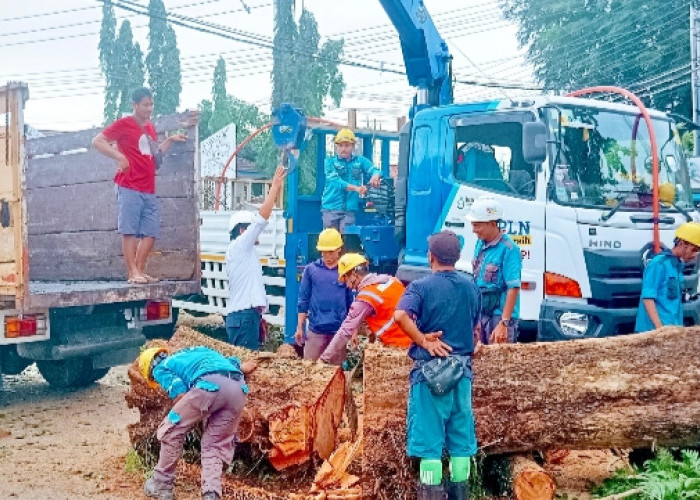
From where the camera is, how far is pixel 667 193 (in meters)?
5.89

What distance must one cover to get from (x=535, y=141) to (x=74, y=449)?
3.97 meters

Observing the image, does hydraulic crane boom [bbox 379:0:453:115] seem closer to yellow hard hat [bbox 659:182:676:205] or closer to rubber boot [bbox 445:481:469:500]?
yellow hard hat [bbox 659:182:676:205]

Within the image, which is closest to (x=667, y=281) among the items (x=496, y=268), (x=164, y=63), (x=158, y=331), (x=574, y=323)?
(x=574, y=323)

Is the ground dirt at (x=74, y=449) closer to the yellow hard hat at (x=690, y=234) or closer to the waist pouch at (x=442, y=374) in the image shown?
the waist pouch at (x=442, y=374)

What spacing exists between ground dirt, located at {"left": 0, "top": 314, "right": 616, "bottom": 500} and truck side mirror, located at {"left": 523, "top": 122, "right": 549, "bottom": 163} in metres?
2.10

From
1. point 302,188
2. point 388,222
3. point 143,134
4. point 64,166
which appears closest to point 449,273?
point 388,222

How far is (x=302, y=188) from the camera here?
8.47 meters

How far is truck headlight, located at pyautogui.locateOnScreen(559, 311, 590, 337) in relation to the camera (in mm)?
5316

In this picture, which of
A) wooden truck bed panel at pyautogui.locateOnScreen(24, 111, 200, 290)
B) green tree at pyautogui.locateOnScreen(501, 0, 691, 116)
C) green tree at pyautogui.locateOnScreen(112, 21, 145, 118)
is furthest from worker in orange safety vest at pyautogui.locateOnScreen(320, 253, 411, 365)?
green tree at pyautogui.locateOnScreen(112, 21, 145, 118)

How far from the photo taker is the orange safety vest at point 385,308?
192 inches

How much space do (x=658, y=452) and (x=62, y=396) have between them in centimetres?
541

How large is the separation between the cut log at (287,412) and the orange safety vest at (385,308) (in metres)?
0.38

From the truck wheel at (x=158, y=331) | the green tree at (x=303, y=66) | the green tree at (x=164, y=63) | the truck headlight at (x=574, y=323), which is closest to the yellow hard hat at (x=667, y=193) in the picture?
the truck headlight at (x=574, y=323)

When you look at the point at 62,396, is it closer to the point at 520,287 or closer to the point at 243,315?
the point at 243,315
